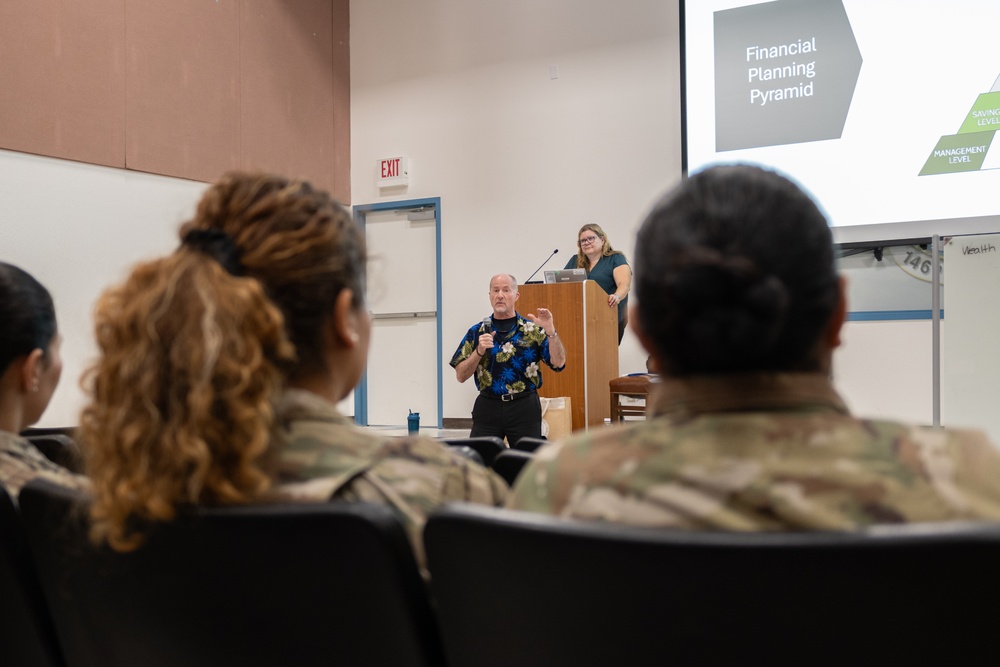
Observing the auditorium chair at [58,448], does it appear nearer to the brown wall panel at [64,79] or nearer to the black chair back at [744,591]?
the black chair back at [744,591]

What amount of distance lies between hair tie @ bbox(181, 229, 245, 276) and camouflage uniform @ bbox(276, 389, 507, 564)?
0.16 m

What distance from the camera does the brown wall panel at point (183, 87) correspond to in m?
6.47

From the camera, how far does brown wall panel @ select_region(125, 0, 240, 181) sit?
21.2ft

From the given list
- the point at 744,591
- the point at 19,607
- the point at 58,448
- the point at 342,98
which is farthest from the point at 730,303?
the point at 342,98

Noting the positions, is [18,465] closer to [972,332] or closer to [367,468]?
[367,468]

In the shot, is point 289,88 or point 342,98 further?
point 342,98

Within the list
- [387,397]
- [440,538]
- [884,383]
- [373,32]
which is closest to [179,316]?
[440,538]

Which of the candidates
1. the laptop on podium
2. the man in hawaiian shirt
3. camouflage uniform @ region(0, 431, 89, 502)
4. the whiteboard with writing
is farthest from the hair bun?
the laptop on podium

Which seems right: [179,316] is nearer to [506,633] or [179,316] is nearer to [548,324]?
[506,633]

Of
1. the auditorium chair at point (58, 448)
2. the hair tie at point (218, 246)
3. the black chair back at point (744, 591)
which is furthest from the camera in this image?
the auditorium chair at point (58, 448)

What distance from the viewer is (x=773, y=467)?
27.3 inches

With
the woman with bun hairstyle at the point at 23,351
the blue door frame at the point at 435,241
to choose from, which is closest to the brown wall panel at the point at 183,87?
the blue door frame at the point at 435,241

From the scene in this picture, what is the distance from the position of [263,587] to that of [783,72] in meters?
5.85

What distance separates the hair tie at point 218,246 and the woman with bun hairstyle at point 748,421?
42cm
